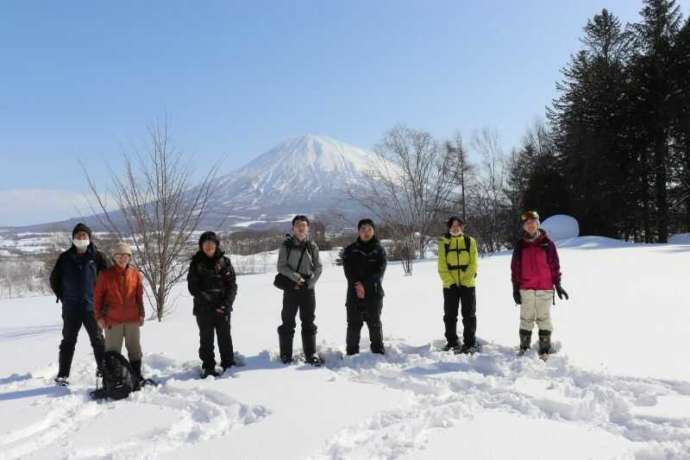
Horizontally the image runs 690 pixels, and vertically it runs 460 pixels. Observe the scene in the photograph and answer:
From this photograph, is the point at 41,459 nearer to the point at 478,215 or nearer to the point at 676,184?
the point at 676,184

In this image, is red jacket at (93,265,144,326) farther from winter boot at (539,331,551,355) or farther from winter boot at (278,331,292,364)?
winter boot at (539,331,551,355)

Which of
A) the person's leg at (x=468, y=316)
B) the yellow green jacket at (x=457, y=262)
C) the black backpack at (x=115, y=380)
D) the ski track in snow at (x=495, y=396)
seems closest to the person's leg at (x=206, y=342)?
the black backpack at (x=115, y=380)

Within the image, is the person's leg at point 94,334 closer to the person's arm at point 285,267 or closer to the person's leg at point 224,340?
the person's leg at point 224,340

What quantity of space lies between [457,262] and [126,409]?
399 centimetres

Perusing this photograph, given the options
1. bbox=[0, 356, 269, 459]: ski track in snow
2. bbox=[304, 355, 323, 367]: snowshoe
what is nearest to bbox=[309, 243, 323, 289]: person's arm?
bbox=[304, 355, 323, 367]: snowshoe

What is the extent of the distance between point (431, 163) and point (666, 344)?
1908cm

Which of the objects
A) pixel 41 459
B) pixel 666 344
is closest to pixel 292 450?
pixel 41 459

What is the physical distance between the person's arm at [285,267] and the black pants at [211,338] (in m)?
0.83

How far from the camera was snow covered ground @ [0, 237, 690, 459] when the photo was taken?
11.8 feet

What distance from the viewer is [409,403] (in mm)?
4445

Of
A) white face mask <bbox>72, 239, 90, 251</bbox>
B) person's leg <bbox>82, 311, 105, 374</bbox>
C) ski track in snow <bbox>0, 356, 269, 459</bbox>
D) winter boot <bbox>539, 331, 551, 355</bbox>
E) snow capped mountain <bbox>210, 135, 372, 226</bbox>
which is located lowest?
ski track in snow <bbox>0, 356, 269, 459</bbox>

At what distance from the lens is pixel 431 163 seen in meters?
24.5

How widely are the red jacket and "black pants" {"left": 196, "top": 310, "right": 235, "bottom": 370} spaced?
0.68 m

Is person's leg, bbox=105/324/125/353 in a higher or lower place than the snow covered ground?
higher
